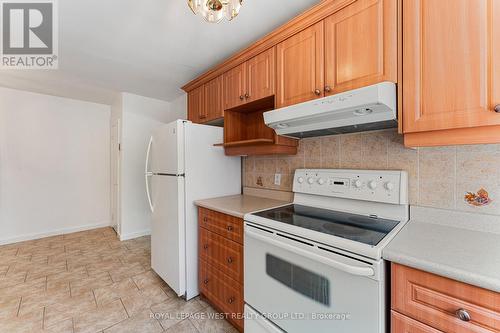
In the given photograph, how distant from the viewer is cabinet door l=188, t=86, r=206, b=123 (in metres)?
2.41

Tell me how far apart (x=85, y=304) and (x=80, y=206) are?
2.53 meters

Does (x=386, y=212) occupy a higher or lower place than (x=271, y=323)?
higher

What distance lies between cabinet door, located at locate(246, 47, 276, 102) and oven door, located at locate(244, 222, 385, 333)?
1005 mm

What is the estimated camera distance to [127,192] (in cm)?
352

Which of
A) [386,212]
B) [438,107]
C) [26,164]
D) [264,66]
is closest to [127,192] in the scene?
[26,164]

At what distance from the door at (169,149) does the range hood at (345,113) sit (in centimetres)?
83

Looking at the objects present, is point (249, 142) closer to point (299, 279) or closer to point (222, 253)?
point (222, 253)

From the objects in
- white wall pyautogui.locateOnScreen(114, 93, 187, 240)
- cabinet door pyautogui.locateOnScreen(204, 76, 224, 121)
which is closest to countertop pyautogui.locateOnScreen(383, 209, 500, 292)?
cabinet door pyautogui.locateOnScreen(204, 76, 224, 121)

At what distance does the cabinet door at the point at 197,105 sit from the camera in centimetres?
241

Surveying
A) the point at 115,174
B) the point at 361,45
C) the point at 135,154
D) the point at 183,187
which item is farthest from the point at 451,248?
the point at 115,174

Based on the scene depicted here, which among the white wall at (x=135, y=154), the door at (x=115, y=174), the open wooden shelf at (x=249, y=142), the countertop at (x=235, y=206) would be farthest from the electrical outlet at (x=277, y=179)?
the door at (x=115, y=174)

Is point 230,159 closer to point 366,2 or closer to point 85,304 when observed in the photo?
point 366,2

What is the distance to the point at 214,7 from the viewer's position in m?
1.15

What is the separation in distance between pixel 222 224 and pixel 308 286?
0.79 m
